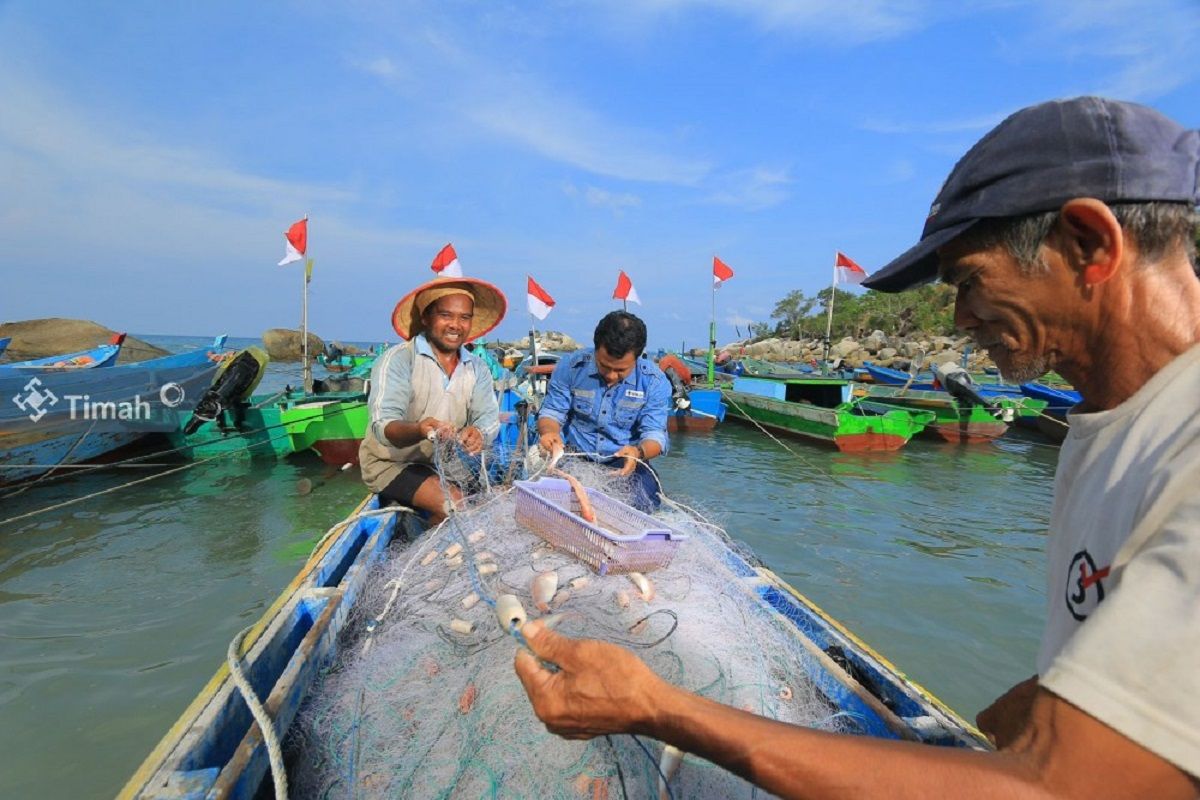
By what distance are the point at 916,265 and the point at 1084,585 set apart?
71 cm

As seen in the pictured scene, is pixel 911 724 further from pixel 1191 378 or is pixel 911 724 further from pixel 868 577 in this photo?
pixel 868 577

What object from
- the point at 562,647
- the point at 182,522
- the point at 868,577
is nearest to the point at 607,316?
the point at 562,647

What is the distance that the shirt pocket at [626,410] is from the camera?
554 centimetres

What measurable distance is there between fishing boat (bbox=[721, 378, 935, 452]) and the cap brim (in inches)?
439

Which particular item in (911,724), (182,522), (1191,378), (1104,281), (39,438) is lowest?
(182,522)

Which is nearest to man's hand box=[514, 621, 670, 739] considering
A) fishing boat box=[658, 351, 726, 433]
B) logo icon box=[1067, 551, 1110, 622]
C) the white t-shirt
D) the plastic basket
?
the white t-shirt

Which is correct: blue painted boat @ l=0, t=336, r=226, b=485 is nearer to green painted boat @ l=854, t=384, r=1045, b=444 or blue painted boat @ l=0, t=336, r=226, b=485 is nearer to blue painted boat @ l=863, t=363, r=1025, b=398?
green painted boat @ l=854, t=384, r=1045, b=444

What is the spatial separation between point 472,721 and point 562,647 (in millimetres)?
985

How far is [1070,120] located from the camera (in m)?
1.05

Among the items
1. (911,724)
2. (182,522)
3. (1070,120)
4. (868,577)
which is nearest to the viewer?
(1070,120)

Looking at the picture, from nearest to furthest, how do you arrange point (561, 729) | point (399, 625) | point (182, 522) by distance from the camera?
point (561, 729) → point (399, 625) → point (182, 522)

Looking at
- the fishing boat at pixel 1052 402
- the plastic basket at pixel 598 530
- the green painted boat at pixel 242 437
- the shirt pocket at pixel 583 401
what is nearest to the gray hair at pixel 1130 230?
the plastic basket at pixel 598 530

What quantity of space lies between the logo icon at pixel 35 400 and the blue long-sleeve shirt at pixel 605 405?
7.54 m

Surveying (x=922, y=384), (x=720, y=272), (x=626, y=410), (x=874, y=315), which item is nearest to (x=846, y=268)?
(x=720, y=272)
